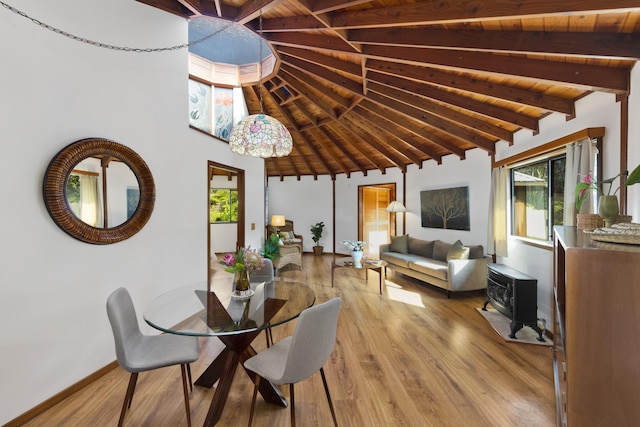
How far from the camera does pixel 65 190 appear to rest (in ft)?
6.52

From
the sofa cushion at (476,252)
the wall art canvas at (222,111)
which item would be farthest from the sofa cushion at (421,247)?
the wall art canvas at (222,111)

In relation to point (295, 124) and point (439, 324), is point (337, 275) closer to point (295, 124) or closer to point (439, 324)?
point (439, 324)

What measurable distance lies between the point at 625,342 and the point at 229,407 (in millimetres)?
2149

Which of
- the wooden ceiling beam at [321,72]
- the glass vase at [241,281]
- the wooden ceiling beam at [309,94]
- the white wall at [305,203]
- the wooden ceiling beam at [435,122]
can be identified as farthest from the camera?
the white wall at [305,203]

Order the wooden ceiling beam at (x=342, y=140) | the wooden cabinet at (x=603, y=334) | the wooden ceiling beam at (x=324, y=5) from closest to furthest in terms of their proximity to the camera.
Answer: the wooden cabinet at (x=603, y=334) → the wooden ceiling beam at (x=324, y=5) → the wooden ceiling beam at (x=342, y=140)

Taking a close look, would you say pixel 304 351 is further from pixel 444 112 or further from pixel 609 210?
pixel 444 112

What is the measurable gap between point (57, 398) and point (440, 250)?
5224mm

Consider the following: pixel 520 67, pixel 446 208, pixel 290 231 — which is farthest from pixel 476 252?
pixel 290 231

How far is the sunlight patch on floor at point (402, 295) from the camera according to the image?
13.6 ft

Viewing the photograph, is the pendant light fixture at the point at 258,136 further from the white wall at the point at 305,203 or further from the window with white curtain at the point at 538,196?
the white wall at the point at 305,203

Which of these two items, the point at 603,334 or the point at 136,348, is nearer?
the point at 603,334

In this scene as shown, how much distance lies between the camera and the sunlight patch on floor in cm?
414

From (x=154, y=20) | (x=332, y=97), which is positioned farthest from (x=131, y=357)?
(x=332, y=97)

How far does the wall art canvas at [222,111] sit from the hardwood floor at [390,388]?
9.51 ft
